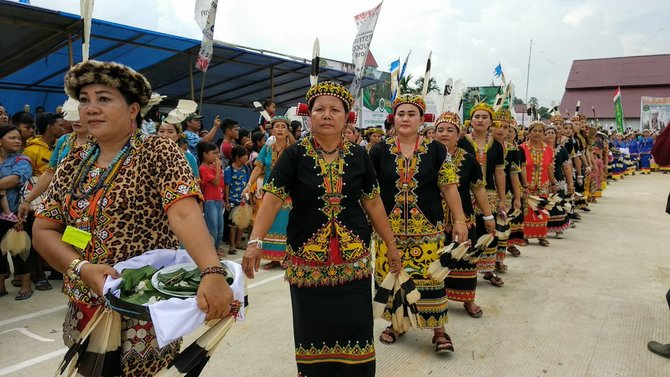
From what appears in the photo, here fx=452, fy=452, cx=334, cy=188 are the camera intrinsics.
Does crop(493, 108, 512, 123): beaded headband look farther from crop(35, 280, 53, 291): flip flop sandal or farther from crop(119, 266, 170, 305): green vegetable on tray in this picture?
crop(35, 280, 53, 291): flip flop sandal

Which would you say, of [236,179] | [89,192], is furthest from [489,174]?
[89,192]

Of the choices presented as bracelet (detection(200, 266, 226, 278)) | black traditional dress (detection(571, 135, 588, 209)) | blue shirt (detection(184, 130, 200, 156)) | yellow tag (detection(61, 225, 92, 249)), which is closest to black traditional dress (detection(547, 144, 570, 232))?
black traditional dress (detection(571, 135, 588, 209))

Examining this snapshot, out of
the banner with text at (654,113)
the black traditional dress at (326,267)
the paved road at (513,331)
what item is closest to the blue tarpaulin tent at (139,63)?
the paved road at (513,331)

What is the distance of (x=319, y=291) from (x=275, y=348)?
137 cm

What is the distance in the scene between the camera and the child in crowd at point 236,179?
7520mm

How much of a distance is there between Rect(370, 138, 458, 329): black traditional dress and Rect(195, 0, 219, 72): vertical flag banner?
4683mm

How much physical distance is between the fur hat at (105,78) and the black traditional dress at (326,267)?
998mm

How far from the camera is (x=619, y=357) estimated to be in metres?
3.72

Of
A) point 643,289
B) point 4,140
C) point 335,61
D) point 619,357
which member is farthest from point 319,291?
point 335,61

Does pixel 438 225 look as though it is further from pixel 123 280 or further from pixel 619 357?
pixel 123 280

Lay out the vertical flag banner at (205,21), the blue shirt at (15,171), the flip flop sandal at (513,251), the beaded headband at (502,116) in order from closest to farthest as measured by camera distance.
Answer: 1. the blue shirt at (15,171)
2. the beaded headband at (502,116)
3. the vertical flag banner at (205,21)
4. the flip flop sandal at (513,251)

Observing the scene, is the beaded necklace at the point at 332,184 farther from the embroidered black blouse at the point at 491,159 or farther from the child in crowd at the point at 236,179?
the child in crowd at the point at 236,179

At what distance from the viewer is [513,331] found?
425 centimetres

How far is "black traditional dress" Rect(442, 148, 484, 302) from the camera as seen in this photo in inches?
176
